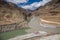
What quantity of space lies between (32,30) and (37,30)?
0.05 m

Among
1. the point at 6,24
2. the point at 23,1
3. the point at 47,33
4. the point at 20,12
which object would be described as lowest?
the point at 47,33

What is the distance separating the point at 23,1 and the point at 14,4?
13 centimetres

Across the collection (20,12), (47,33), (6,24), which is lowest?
(47,33)

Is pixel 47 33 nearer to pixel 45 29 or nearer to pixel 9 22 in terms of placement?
pixel 45 29

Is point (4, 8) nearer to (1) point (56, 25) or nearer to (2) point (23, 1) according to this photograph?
(2) point (23, 1)

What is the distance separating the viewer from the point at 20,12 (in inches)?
71.6

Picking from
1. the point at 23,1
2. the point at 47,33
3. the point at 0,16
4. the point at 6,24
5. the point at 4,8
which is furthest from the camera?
the point at 23,1

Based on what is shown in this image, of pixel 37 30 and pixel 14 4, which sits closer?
pixel 37 30

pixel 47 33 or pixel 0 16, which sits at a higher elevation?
pixel 0 16

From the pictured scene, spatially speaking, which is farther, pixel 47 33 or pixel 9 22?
pixel 9 22

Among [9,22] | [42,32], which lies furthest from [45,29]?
[9,22]

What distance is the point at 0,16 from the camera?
64.7 inches

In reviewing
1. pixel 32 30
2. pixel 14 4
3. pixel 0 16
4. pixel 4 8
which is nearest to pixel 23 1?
pixel 14 4

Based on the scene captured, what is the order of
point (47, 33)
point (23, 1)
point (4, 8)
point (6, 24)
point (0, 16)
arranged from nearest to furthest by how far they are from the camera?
point (47, 33)
point (6, 24)
point (0, 16)
point (4, 8)
point (23, 1)
